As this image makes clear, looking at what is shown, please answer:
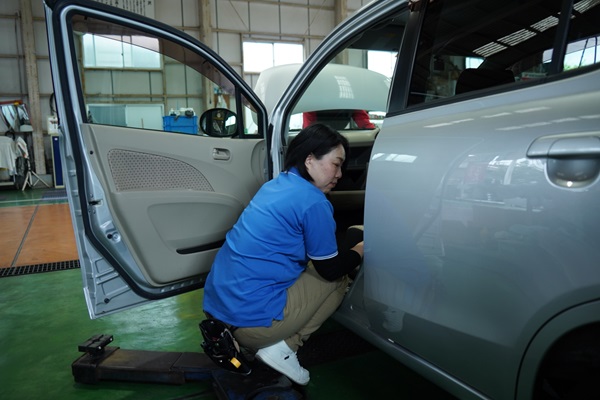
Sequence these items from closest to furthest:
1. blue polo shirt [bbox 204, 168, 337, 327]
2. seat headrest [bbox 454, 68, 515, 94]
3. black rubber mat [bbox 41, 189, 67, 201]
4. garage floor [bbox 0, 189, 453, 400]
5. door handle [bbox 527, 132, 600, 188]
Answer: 1. door handle [bbox 527, 132, 600, 188]
2. seat headrest [bbox 454, 68, 515, 94]
3. blue polo shirt [bbox 204, 168, 337, 327]
4. garage floor [bbox 0, 189, 453, 400]
5. black rubber mat [bbox 41, 189, 67, 201]

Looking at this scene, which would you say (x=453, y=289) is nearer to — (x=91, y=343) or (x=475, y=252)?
(x=475, y=252)

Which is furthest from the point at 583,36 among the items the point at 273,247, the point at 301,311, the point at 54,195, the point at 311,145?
the point at 54,195

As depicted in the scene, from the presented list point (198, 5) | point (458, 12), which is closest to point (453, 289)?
point (458, 12)

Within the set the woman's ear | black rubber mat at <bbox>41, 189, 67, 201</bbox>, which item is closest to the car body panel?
the woman's ear

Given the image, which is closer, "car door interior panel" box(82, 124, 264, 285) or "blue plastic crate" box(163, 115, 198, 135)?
"car door interior panel" box(82, 124, 264, 285)

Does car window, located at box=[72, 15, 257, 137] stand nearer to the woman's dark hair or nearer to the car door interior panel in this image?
the car door interior panel

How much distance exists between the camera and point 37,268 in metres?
3.81

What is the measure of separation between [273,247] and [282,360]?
1.60 feet

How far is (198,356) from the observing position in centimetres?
209

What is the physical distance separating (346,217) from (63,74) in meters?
2.17

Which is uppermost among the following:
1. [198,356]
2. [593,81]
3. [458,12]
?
[458,12]

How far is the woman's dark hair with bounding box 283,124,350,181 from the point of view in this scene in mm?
1734

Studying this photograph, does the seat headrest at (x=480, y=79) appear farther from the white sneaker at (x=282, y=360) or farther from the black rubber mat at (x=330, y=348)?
the black rubber mat at (x=330, y=348)

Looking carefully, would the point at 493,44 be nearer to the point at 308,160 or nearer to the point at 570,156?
the point at 570,156
